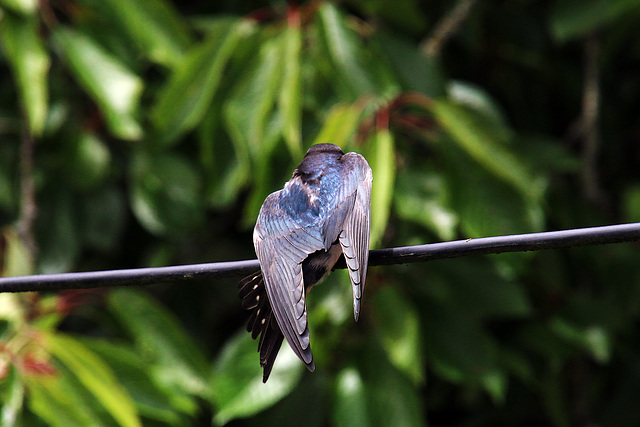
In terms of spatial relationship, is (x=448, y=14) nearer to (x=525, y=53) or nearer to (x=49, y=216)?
(x=525, y=53)

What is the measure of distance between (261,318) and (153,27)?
5.81 ft

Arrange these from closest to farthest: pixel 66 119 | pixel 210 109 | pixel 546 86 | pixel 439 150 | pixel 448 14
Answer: pixel 439 150 < pixel 210 109 < pixel 66 119 < pixel 448 14 < pixel 546 86

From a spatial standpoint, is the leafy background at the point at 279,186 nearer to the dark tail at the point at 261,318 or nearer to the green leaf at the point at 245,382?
the green leaf at the point at 245,382

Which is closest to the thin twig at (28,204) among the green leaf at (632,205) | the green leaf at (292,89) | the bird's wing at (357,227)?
the green leaf at (292,89)

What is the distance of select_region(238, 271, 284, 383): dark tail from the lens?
2090mm

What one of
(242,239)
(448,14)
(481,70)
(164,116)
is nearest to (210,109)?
(164,116)

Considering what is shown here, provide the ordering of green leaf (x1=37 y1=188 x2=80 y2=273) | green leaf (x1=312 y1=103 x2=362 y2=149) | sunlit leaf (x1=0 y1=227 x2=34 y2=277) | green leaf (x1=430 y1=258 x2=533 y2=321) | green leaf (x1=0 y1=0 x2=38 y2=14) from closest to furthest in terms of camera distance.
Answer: green leaf (x1=312 y1=103 x2=362 y2=149) → green leaf (x1=0 y1=0 x2=38 y2=14) → sunlit leaf (x1=0 y1=227 x2=34 y2=277) → green leaf (x1=430 y1=258 x2=533 y2=321) → green leaf (x1=37 y1=188 x2=80 y2=273)

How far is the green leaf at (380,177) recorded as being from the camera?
2662 millimetres

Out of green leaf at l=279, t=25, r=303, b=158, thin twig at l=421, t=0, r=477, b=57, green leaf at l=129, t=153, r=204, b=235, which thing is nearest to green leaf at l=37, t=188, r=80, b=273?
green leaf at l=129, t=153, r=204, b=235

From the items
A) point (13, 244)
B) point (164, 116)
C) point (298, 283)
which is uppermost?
point (164, 116)

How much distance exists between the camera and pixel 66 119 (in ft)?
12.9

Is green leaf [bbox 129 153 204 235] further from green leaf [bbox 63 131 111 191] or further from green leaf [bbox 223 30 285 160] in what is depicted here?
green leaf [bbox 223 30 285 160]

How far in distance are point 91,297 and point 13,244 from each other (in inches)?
17.2

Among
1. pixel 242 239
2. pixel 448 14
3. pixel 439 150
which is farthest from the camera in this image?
pixel 242 239
